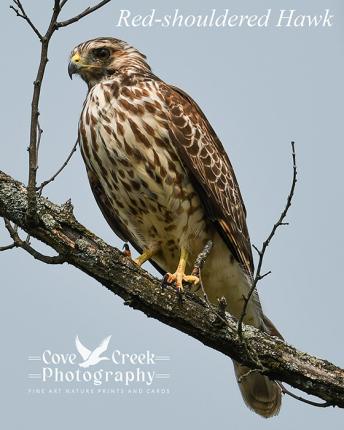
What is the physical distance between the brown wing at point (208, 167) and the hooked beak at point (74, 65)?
2.76 feet

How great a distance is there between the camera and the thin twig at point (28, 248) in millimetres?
4777

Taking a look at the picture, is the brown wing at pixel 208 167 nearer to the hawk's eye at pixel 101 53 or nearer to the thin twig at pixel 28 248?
the hawk's eye at pixel 101 53

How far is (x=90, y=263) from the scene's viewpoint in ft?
15.9

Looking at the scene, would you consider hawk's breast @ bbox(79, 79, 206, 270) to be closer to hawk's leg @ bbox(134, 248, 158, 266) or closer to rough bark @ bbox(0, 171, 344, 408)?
hawk's leg @ bbox(134, 248, 158, 266)

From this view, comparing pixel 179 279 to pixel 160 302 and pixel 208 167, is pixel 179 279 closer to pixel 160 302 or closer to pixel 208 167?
pixel 160 302

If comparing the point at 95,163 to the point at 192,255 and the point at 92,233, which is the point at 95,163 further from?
the point at 92,233

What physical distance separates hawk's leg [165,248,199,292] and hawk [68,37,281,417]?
0.01 meters

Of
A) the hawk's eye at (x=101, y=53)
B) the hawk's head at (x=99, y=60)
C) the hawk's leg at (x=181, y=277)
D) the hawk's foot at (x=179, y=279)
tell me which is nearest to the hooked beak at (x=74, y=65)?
the hawk's head at (x=99, y=60)

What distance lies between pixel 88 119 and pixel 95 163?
37 centimetres

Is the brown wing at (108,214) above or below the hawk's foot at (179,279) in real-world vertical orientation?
above

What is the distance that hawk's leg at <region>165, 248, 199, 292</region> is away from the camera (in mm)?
5473

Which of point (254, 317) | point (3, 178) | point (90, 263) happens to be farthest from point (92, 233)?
point (254, 317)

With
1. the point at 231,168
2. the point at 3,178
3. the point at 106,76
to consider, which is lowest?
the point at 3,178

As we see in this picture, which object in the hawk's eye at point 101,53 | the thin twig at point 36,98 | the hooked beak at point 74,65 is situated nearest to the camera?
the thin twig at point 36,98
